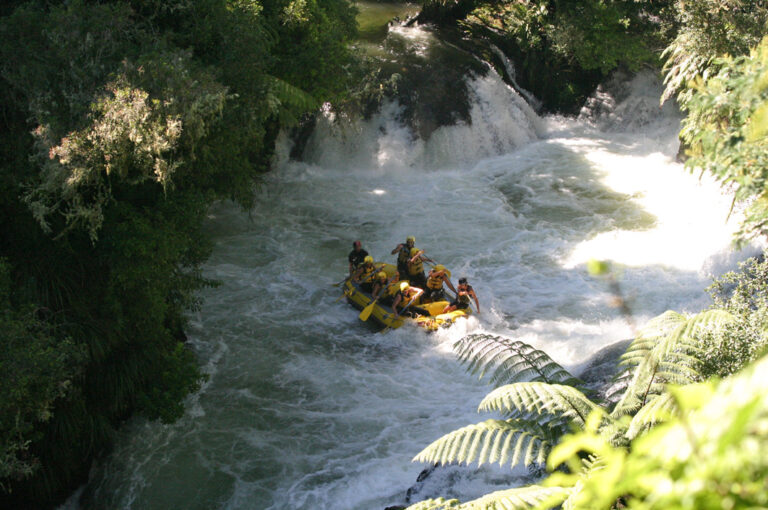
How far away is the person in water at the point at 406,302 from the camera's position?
36.2 ft

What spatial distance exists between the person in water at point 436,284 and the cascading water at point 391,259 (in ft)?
2.41

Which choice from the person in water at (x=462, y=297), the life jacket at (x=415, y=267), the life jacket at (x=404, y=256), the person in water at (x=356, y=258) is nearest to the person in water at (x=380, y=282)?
the life jacket at (x=415, y=267)

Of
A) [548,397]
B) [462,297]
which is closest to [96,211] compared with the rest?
[548,397]

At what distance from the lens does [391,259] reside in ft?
45.7

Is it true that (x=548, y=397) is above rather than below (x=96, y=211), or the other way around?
below

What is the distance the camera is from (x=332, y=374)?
10.1 m

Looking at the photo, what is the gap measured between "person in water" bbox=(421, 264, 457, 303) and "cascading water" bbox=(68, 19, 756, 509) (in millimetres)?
736

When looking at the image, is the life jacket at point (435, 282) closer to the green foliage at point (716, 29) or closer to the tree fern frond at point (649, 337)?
the tree fern frond at point (649, 337)

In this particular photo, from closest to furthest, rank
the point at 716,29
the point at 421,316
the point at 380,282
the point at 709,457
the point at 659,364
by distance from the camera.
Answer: the point at 709,457 < the point at 659,364 < the point at 421,316 < the point at 380,282 < the point at 716,29

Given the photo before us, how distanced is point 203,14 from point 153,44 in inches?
68.1

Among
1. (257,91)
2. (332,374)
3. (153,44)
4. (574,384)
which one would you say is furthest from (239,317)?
(574,384)

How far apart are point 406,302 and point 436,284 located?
24.9 inches

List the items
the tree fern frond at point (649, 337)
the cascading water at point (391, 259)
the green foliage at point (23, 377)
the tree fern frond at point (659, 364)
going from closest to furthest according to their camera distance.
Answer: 1. the tree fern frond at point (659, 364)
2. the tree fern frond at point (649, 337)
3. the green foliage at point (23, 377)
4. the cascading water at point (391, 259)

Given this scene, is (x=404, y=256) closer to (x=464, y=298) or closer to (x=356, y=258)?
(x=356, y=258)
